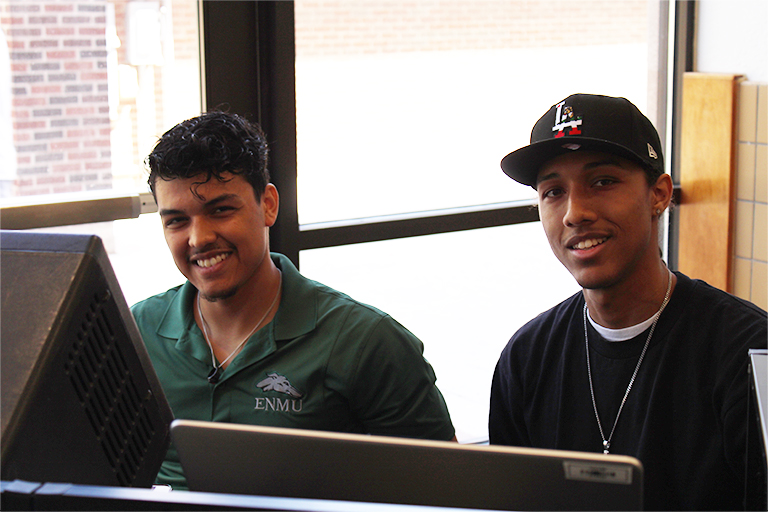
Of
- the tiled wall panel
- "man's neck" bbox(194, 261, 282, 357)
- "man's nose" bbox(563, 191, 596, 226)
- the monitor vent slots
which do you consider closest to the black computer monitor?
the monitor vent slots

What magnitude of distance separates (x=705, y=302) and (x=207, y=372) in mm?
976

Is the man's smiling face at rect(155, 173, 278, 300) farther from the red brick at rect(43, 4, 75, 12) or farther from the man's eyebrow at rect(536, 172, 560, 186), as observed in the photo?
the red brick at rect(43, 4, 75, 12)

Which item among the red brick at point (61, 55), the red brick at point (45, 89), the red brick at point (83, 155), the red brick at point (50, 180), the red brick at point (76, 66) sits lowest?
the red brick at point (50, 180)

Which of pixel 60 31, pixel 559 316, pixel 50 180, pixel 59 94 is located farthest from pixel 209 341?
pixel 60 31

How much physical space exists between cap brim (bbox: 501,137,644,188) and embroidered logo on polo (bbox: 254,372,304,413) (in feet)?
2.02

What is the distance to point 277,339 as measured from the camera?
158cm

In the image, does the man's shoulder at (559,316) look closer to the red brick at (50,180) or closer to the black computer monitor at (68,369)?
the black computer monitor at (68,369)

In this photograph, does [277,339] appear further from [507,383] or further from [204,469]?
[204,469]

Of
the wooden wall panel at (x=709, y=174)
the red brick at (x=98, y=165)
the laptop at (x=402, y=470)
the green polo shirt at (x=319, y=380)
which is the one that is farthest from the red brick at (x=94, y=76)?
the wooden wall panel at (x=709, y=174)

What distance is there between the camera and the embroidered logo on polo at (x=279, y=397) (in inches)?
60.7

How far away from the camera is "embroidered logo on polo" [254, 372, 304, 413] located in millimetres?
1543

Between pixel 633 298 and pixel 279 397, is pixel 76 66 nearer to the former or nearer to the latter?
pixel 279 397

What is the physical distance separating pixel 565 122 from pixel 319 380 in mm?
684

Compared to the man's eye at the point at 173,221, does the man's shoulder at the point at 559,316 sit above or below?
below
